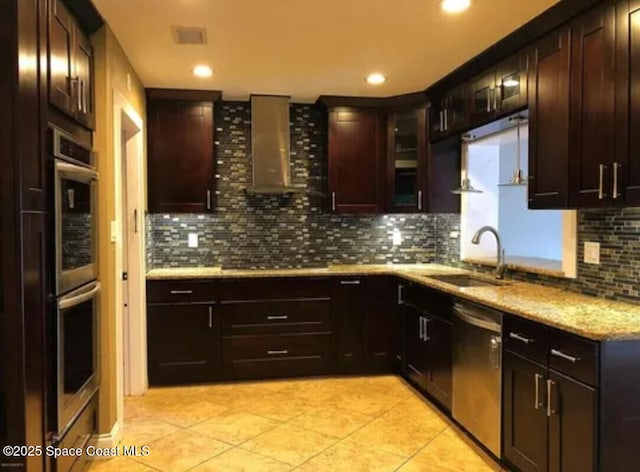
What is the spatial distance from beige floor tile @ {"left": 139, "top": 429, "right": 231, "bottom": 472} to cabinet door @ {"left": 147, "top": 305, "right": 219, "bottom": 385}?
3.00 ft

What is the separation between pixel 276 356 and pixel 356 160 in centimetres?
184

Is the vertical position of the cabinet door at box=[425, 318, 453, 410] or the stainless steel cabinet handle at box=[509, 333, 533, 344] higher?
the stainless steel cabinet handle at box=[509, 333, 533, 344]

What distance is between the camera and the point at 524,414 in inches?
95.7

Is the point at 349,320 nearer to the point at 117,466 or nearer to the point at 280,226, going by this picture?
the point at 280,226

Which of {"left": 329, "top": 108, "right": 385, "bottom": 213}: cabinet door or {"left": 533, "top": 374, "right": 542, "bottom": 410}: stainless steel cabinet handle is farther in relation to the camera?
{"left": 329, "top": 108, "right": 385, "bottom": 213}: cabinet door

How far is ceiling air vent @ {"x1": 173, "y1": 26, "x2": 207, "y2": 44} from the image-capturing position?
9.24 feet

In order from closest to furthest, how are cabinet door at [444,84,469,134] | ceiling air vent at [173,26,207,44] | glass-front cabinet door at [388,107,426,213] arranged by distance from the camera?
1. ceiling air vent at [173,26,207,44]
2. cabinet door at [444,84,469,134]
3. glass-front cabinet door at [388,107,426,213]

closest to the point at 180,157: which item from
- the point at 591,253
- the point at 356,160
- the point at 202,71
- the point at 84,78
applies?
the point at 202,71

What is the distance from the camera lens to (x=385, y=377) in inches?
168

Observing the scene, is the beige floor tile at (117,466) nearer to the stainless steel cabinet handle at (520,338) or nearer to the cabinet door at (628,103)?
the stainless steel cabinet handle at (520,338)

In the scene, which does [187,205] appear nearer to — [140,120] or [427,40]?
[140,120]

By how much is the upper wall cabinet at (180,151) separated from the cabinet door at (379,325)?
1.58m

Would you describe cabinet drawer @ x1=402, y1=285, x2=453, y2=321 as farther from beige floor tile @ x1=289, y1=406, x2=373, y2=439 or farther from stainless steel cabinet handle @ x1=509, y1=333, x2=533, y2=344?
beige floor tile @ x1=289, y1=406, x2=373, y2=439

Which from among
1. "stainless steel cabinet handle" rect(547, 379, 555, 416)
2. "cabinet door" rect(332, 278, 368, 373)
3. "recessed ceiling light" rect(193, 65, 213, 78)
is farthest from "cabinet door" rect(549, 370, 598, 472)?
"recessed ceiling light" rect(193, 65, 213, 78)
